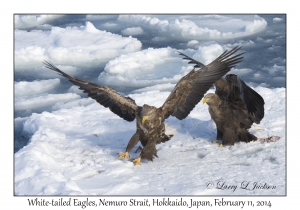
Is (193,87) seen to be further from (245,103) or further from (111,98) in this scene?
(111,98)

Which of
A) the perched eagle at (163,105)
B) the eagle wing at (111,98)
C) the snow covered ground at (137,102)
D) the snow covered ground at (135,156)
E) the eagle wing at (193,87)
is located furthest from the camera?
the eagle wing at (111,98)

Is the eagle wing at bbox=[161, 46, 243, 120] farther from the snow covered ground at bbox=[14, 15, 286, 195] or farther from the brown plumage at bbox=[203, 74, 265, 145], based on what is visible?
the snow covered ground at bbox=[14, 15, 286, 195]

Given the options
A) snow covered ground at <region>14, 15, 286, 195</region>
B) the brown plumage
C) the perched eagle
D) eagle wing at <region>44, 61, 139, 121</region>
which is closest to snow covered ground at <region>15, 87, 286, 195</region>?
snow covered ground at <region>14, 15, 286, 195</region>

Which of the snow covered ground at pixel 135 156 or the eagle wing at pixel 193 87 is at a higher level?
the eagle wing at pixel 193 87

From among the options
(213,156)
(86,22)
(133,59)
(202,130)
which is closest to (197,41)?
(133,59)

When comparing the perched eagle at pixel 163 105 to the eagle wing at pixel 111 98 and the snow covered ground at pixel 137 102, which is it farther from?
the snow covered ground at pixel 137 102

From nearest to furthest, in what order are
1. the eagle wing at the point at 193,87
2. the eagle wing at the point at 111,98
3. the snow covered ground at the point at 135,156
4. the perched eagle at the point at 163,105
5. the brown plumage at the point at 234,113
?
1. the snow covered ground at the point at 135,156
2. the perched eagle at the point at 163,105
3. the eagle wing at the point at 193,87
4. the eagle wing at the point at 111,98
5. the brown plumage at the point at 234,113

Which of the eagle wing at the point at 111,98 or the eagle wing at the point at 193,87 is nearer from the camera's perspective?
the eagle wing at the point at 193,87

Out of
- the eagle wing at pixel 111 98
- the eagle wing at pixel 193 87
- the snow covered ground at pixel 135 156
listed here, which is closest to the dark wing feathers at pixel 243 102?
the eagle wing at pixel 193 87
